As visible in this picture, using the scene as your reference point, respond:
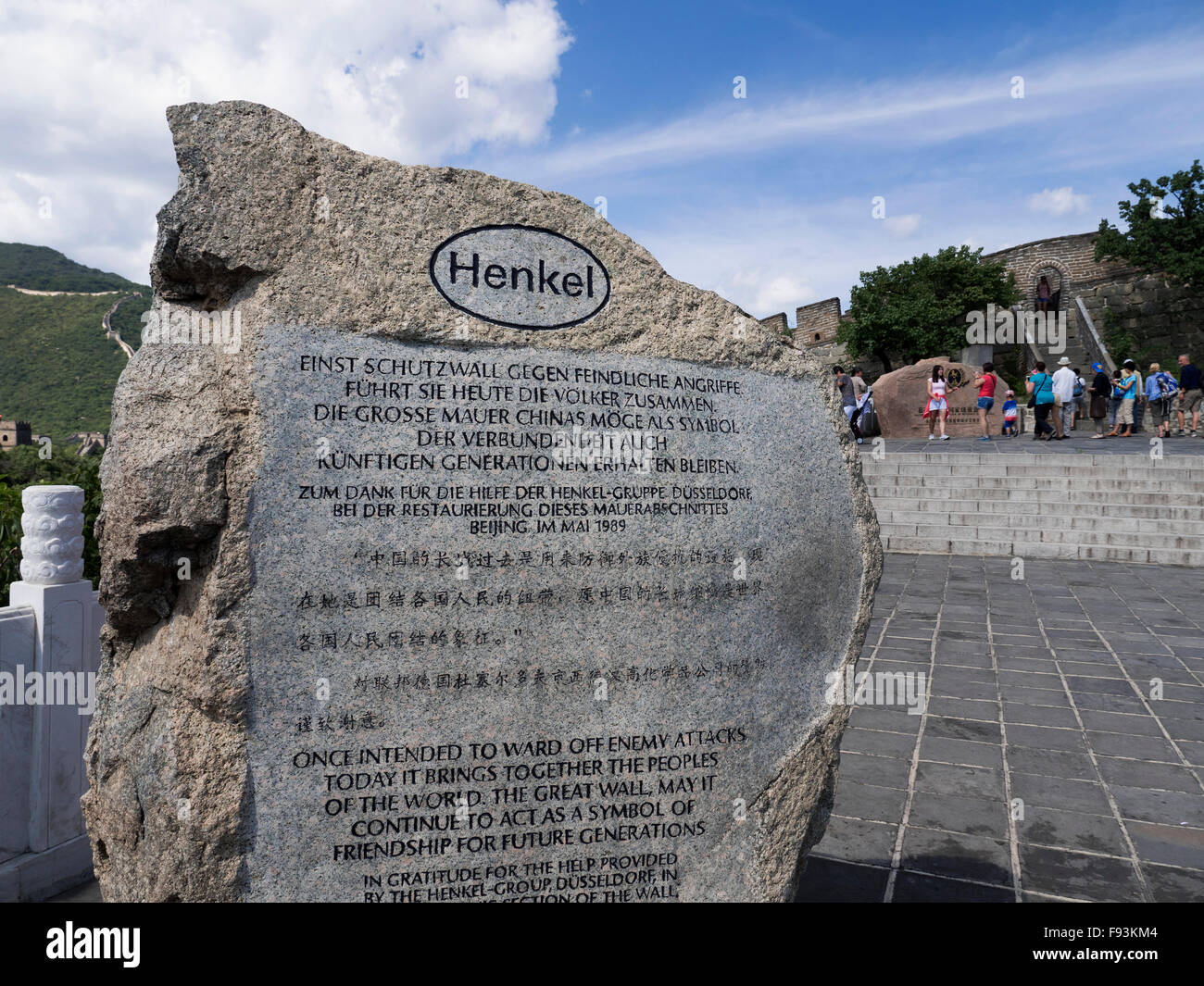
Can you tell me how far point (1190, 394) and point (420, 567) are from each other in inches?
681

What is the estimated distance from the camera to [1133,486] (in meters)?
10.4

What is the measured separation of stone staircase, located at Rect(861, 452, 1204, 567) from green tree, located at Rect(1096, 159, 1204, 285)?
19.6 meters

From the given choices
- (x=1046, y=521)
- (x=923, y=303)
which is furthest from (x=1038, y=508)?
(x=923, y=303)

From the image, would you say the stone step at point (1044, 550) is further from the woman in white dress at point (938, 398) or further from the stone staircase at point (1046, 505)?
the woman in white dress at point (938, 398)

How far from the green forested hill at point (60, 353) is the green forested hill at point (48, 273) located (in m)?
0.13

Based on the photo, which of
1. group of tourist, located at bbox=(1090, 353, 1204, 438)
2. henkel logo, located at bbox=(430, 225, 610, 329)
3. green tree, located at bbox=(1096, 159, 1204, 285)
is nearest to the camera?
henkel logo, located at bbox=(430, 225, 610, 329)

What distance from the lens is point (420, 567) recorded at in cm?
204

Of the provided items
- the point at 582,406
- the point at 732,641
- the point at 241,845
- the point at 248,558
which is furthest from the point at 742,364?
the point at 241,845

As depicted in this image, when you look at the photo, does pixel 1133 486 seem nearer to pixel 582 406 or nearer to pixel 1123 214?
pixel 582 406

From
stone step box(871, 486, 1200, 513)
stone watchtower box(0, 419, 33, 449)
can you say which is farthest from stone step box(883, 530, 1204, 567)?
stone watchtower box(0, 419, 33, 449)

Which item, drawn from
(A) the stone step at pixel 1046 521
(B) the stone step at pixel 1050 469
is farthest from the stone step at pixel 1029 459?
(A) the stone step at pixel 1046 521

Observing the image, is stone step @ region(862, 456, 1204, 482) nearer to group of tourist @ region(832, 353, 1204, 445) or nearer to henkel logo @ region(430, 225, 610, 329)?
group of tourist @ region(832, 353, 1204, 445)

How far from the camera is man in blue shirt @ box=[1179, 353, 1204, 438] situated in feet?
47.6
